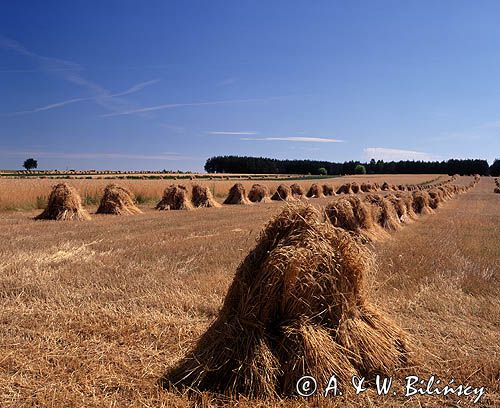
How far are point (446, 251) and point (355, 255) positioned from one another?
7.58m

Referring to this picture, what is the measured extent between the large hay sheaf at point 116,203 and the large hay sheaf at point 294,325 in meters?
16.2

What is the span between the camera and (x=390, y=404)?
3.79 m

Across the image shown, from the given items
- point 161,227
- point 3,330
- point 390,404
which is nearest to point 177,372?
point 390,404

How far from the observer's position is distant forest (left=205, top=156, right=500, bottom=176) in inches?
5359

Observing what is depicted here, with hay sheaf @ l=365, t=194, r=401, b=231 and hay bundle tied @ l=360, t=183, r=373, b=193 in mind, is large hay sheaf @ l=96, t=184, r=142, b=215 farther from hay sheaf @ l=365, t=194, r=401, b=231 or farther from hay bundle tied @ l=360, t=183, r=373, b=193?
hay bundle tied @ l=360, t=183, r=373, b=193

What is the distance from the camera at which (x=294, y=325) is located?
4.03 m

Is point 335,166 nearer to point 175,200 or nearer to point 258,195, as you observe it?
point 258,195

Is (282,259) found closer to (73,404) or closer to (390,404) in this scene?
(390,404)

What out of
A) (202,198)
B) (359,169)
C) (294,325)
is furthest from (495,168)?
(294,325)

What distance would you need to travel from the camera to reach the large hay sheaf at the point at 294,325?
3.86 metres

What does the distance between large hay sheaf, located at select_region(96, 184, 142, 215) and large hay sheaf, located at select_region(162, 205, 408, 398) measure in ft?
53.2

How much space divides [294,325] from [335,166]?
146 metres

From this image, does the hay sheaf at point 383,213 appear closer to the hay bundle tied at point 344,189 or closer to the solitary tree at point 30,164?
the hay bundle tied at point 344,189

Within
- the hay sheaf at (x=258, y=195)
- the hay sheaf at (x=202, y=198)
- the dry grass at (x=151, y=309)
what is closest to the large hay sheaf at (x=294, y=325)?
the dry grass at (x=151, y=309)
